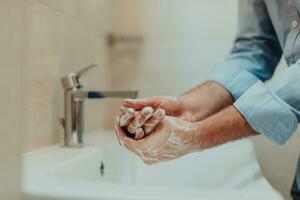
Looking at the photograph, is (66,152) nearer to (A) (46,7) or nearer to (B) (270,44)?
(A) (46,7)

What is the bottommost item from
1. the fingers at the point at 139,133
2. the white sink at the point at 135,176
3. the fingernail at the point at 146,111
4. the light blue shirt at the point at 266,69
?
the white sink at the point at 135,176

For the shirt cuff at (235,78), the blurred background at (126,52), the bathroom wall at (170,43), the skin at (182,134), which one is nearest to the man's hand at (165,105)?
the skin at (182,134)

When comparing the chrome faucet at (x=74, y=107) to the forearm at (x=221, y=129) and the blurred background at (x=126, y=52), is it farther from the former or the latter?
the forearm at (x=221, y=129)

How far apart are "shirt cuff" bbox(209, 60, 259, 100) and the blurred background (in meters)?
0.11

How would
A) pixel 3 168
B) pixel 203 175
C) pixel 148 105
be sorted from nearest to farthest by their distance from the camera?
pixel 3 168 < pixel 148 105 < pixel 203 175

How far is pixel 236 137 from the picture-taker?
532mm

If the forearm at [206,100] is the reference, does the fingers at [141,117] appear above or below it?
above

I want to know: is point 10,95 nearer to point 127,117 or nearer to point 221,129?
point 127,117

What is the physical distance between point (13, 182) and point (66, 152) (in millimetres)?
294

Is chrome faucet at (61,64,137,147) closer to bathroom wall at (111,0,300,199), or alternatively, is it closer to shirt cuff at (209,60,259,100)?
shirt cuff at (209,60,259,100)

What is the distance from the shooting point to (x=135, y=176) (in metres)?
0.88

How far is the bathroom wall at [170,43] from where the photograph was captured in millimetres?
1162

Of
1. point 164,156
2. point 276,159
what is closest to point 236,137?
point 164,156

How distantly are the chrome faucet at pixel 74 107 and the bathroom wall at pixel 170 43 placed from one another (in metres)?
0.33
